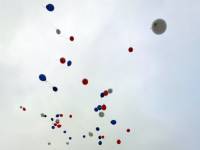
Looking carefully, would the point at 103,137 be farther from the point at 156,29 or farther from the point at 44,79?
the point at 156,29

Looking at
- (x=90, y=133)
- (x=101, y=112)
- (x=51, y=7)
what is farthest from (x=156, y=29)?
(x=90, y=133)

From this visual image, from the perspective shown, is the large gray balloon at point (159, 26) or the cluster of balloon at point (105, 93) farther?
the cluster of balloon at point (105, 93)

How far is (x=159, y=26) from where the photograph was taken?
74.2 feet

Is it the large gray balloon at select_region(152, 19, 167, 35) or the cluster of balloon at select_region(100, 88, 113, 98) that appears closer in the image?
the large gray balloon at select_region(152, 19, 167, 35)

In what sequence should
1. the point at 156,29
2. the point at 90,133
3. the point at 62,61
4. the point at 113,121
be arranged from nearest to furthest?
the point at 156,29 < the point at 62,61 < the point at 113,121 < the point at 90,133

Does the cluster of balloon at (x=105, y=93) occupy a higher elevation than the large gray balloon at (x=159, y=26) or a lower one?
lower

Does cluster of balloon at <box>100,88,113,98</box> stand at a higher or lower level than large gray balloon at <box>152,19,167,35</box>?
lower

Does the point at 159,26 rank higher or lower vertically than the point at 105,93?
higher

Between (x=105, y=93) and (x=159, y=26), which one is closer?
(x=159, y=26)

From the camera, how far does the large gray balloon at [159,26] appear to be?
22500 mm

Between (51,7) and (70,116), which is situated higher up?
(51,7)

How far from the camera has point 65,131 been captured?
30344 mm

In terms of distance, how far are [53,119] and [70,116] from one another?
48.6 inches

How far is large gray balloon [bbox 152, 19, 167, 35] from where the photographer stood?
73.8 ft
